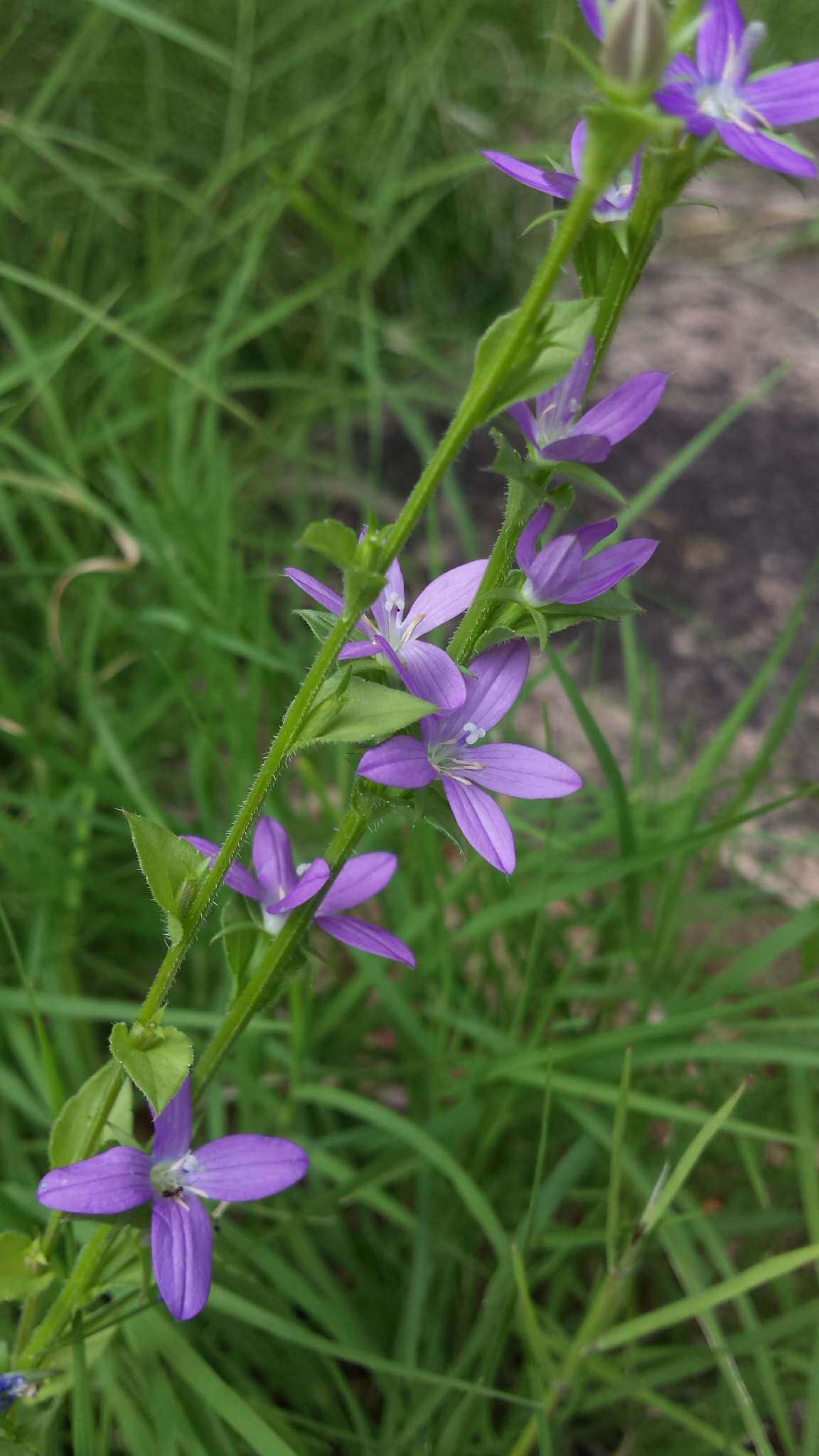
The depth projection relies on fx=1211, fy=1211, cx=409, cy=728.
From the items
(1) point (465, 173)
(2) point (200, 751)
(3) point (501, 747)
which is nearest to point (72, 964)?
(2) point (200, 751)

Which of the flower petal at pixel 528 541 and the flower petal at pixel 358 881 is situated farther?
the flower petal at pixel 358 881

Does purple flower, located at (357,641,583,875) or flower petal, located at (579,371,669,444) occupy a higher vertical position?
flower petal, located at (579,371,669,444)

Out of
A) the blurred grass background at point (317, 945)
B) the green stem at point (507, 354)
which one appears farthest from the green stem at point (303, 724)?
the blurred grass background at point (317, 945)

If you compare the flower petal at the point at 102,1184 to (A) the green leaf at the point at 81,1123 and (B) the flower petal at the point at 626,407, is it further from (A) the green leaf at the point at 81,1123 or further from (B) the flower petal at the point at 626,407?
(B) the flower petal at the point at 626,407

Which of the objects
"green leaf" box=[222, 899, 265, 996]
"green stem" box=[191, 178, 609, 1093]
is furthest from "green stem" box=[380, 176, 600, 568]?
"green leaf" box=[222, 899, 265, 996]

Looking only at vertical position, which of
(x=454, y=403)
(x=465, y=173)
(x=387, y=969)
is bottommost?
(x=387, y=969)

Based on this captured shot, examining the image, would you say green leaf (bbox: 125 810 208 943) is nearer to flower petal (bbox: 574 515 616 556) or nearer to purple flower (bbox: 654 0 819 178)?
flower petal (bbox: 574 515 616 556)

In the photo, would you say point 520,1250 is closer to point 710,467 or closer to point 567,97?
point 710,467
